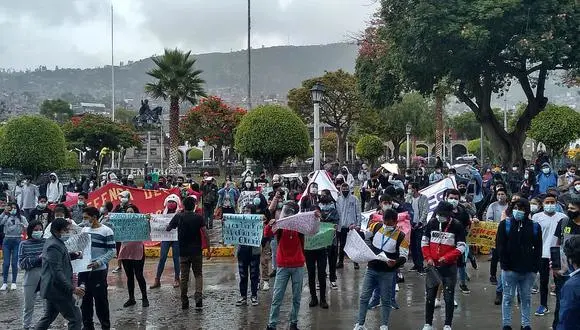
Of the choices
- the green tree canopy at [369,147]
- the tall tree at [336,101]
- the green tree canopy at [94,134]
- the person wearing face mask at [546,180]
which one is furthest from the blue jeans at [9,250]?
the green tree canopy at [94,134]

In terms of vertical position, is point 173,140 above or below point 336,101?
below

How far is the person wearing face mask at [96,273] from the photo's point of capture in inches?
358

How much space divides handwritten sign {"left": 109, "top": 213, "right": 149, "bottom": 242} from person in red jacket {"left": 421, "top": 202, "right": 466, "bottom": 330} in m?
4.76

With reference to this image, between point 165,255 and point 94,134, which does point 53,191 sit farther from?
point 94,134

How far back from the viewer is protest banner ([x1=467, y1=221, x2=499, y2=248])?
12.3m

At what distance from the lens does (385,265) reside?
8.82 metres

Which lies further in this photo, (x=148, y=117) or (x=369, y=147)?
(x=369, y=147)

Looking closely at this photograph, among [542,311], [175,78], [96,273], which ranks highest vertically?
[175,78]

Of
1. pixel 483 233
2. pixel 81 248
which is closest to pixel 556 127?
pixel 483 233

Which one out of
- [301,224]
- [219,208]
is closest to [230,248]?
[219,208]

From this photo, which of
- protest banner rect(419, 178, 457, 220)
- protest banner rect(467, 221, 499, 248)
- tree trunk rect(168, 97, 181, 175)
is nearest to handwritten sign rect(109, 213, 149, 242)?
protest banner rect(419, 178, 457, 220)

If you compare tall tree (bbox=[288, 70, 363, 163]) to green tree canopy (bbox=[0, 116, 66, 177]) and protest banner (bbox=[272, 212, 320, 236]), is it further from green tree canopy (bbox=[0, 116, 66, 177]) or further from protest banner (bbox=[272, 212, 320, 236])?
protest banner (bbox=[272, 212, 320, 236])

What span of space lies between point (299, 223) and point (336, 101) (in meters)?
45.6

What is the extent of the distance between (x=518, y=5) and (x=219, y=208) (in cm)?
1263
